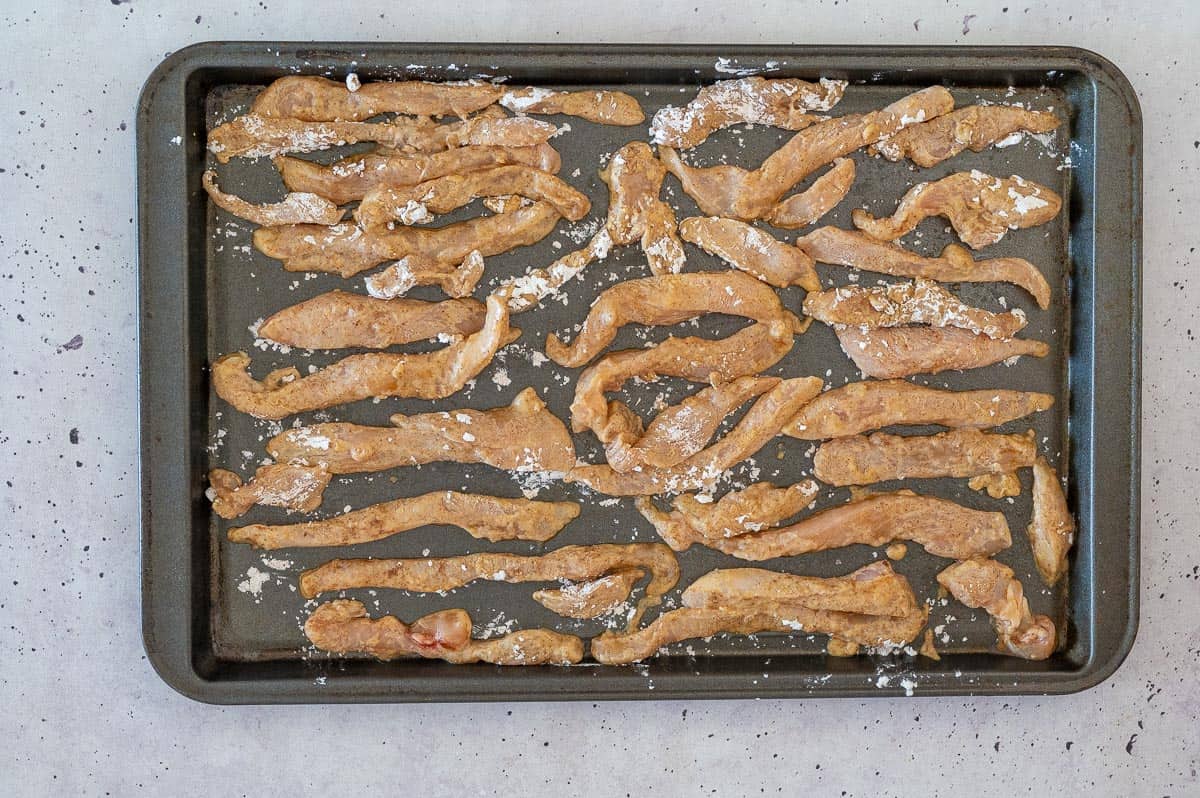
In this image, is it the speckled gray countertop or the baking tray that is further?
the speckled gray countertop

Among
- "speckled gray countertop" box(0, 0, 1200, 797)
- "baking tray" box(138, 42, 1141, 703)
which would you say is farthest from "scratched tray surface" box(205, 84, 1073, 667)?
"speckled gray countertop" box(0, 0, 1200, 797)

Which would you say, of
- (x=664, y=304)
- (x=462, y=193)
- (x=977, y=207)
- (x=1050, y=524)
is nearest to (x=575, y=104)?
(x=462, y=193)

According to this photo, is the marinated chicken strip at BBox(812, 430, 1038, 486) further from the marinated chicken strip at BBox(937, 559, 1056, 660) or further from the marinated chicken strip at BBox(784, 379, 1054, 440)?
the marinated chicken strip at BBox(937, 559, 1056, 660)

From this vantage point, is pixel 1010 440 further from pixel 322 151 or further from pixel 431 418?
pixel 322 151

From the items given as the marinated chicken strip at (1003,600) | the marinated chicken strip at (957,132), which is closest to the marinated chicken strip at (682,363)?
the marinated chicken strip at (957,132)

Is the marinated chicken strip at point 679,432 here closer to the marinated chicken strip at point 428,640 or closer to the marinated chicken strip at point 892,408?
the marinated chicken strip at point 892,408

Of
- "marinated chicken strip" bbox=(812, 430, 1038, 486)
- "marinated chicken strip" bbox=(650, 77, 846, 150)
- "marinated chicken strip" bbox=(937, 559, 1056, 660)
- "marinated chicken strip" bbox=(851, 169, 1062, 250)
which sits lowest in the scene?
"marinated chicken strip" bbox=(937, 559, 1056, 660)

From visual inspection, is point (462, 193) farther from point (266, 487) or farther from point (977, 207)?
point (977, 207)

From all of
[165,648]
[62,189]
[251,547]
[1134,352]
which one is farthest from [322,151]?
[1134,352]
